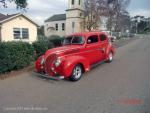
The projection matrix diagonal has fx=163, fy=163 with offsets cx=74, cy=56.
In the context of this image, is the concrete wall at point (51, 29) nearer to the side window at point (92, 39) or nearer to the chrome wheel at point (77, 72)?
the side window at point (92, 39)

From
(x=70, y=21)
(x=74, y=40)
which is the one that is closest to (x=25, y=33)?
(x=74, y=40)

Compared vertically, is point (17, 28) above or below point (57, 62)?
above

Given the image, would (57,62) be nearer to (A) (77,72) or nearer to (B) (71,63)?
(B) (71,63)

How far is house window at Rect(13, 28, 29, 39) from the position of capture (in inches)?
967

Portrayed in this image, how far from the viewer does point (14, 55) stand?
8133 mm

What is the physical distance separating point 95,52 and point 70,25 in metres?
37.8

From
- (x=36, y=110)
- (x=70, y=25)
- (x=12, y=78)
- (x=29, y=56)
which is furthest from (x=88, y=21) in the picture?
(x=36, y=110)

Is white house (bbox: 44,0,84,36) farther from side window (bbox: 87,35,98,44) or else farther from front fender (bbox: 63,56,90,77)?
front fender (bbox: 63,56,90,77)

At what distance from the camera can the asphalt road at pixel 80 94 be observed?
4410 millimetres

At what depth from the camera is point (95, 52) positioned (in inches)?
331

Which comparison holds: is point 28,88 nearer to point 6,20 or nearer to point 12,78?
point 12,78

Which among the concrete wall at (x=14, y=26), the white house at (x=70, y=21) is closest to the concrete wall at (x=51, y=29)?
the white house at (x=70, y=21)

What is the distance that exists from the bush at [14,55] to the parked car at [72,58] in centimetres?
147

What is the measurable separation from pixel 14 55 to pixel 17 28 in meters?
17.9
